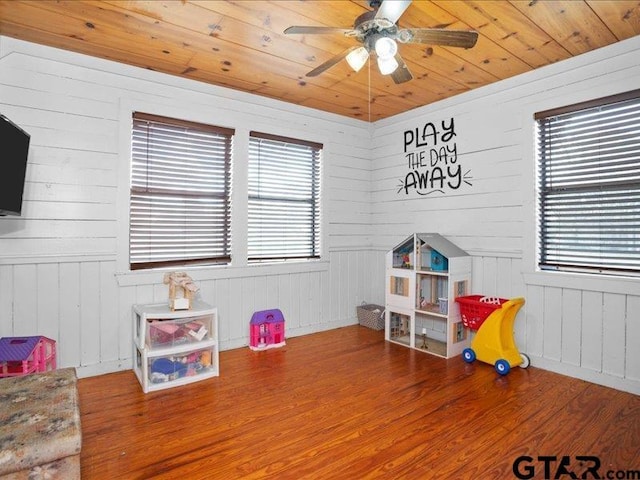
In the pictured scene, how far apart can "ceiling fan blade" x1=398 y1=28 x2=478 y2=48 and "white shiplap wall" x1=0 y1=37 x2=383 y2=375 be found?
2095 mm

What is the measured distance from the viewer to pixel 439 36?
7.07 feet

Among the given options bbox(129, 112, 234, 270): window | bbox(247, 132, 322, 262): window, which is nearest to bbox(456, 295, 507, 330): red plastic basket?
bbox(247, 132, 322, 262): window

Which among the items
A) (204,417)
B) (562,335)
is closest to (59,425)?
(204,417)

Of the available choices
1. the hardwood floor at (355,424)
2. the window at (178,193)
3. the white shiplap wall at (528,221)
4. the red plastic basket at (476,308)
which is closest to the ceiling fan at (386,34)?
the white shiplap wall at (528,221)

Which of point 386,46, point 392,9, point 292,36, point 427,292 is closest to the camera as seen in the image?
point 392,9

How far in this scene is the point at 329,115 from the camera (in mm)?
4496

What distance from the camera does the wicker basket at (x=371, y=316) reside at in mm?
4488

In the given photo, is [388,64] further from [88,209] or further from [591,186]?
[88,209]

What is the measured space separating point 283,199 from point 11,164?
2376mm

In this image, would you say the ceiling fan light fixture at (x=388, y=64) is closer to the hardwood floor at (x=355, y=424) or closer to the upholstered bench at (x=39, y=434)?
the hardwood floor at (x=355, y=424)

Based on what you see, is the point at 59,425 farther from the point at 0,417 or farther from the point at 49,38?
the point at 49,38

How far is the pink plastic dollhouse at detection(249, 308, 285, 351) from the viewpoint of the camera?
3789 mm

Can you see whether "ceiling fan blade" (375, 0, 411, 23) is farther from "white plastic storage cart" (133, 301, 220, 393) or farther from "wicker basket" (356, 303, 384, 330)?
"wicker basket" (356, 303, 384, 330)

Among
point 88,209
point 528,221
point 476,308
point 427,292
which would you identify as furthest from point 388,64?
point 88,209
